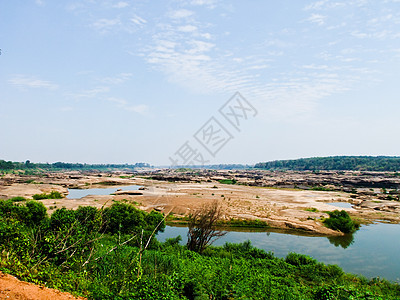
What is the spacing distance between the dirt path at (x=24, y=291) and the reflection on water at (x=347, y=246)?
63.1 feet

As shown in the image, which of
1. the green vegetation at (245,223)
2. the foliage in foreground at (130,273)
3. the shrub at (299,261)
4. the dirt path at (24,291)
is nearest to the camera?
the dirt path at (24,291)

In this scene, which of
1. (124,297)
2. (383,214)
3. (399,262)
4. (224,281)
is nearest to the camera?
(124,297)

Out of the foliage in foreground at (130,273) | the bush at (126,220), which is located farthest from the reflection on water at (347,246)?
the foliage in foreground at (130,273)

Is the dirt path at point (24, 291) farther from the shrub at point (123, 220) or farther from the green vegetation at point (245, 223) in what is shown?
the green vegetation at point (245, 223)

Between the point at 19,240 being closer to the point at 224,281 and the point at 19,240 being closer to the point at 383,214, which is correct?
the point at 224,281

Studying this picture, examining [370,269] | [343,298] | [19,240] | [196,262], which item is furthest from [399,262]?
[19,240]

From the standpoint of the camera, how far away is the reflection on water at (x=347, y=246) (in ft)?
73.2

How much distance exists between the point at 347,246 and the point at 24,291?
29.8 m

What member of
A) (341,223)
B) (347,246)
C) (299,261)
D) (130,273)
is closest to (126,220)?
(299,261)

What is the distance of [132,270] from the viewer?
9.81m

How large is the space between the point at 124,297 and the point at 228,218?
2929 centimetres

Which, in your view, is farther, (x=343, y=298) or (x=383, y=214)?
(x=383, y=214)

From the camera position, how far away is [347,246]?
2820 centimetres

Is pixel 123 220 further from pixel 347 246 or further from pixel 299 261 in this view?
pixel 347 246
